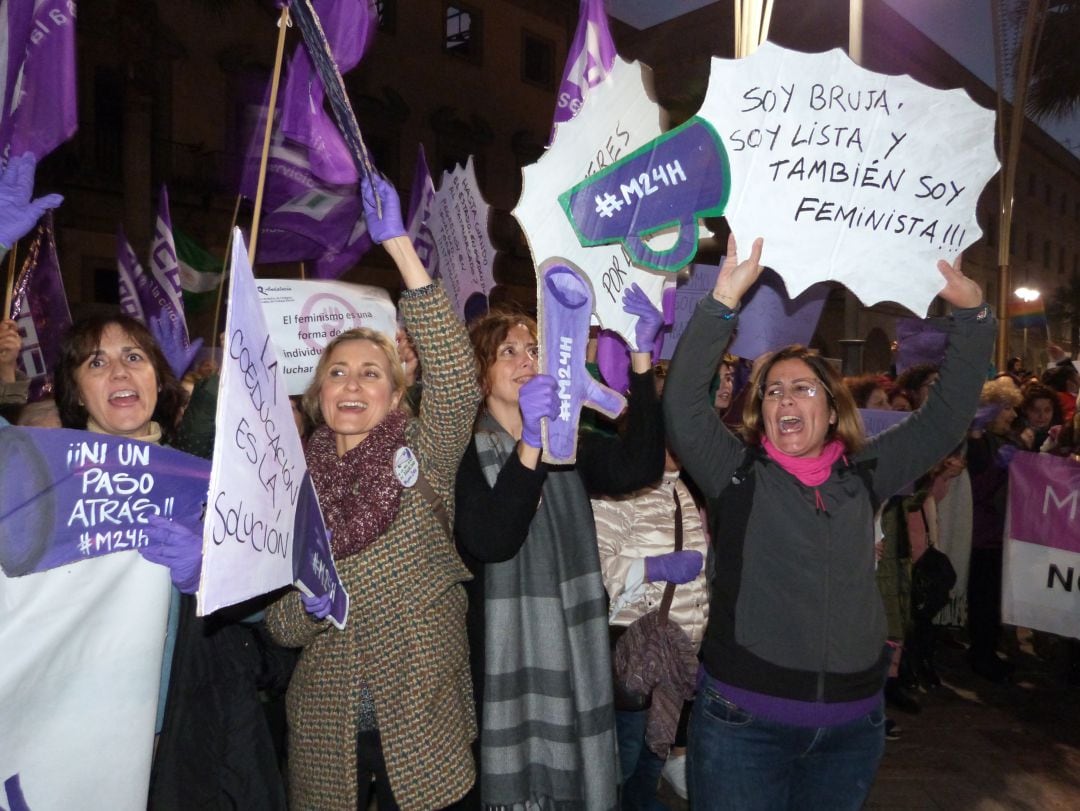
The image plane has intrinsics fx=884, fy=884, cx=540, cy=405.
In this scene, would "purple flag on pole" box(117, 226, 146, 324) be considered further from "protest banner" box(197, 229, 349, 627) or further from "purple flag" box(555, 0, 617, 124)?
"protest banner" box(197, 229, 349, 627)

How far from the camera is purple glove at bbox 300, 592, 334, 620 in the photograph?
2066mm

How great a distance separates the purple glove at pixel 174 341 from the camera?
500cm

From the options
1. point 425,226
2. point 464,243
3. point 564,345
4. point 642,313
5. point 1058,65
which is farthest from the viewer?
point 1058,65

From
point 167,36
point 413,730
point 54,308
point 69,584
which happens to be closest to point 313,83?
point 54,308

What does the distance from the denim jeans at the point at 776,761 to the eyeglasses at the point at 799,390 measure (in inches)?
32.8

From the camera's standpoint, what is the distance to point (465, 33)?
75.0ft

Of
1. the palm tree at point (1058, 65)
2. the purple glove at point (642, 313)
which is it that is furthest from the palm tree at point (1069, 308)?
the purple glove at point (642, 313)

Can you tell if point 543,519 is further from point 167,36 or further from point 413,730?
point 167,36

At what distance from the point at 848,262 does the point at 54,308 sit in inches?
183

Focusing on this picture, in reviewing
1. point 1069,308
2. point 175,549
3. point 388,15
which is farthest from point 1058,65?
point 1069,308

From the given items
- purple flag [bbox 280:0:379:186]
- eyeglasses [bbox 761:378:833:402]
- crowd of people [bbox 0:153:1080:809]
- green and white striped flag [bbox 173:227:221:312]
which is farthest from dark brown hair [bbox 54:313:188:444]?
green and white striped flag [bbox 173:227:221:312]

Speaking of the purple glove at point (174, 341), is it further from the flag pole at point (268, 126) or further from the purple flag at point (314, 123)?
the flag pole at point (268, 126)

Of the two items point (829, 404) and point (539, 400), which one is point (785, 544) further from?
point (539, 400)

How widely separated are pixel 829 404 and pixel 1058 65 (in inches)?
747
